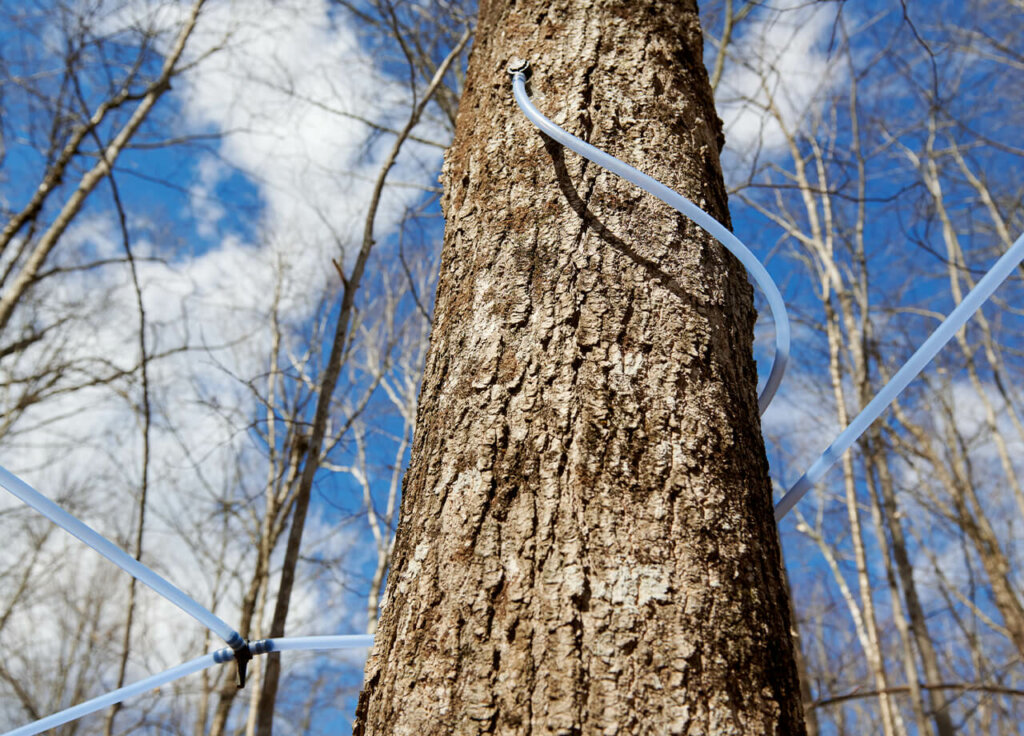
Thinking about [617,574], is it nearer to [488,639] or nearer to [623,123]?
[488,639]

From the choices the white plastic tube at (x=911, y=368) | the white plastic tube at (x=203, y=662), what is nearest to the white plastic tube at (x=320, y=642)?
the white plastic tube at (x=203, y=662)

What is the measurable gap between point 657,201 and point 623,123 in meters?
0.15

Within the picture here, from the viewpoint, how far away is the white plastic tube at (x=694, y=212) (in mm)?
805

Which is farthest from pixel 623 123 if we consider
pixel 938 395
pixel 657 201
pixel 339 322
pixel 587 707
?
pixel 938 395

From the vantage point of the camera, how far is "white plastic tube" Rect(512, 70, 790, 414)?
0.81m

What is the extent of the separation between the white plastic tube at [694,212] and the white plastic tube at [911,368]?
0.10m

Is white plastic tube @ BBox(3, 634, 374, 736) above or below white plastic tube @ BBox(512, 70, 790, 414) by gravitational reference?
below

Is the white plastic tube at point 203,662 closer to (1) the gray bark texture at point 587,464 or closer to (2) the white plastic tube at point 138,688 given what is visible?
(2) the white plastic tube at point 138,688

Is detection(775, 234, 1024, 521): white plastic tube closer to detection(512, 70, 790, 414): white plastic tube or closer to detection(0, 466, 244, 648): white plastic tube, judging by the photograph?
detection(512, 70, 790, 414): white plastic tube

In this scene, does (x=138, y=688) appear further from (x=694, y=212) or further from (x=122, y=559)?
(x=694, y=212)

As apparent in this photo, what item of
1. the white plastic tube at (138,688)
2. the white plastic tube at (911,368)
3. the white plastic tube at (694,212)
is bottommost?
the white plastic tube at (138,688)

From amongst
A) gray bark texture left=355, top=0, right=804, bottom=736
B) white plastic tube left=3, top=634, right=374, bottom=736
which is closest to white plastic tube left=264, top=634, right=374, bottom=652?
white plastic tube left=3, top=634, right=374, bottom=736

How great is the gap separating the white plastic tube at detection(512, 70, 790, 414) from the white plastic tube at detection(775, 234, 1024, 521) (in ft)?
0.33

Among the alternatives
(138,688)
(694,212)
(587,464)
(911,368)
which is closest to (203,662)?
(138,688)
